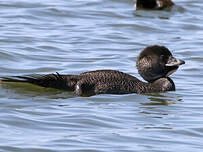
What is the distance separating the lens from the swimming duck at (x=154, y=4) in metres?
18.9

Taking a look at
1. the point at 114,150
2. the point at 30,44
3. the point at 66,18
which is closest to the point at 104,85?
the point at 114,150

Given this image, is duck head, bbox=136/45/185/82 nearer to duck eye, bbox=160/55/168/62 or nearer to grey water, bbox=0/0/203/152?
duck eye, bbox=160/55/168/62

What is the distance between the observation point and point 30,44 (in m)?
14.4

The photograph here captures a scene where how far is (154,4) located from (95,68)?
6805 mm

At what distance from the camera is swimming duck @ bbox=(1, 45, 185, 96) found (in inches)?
402

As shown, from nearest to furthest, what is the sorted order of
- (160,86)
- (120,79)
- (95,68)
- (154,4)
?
(120,79) < (160,86) < (95,68) < (154,4)

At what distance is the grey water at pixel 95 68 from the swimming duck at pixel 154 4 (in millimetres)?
234

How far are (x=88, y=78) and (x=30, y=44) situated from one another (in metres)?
4.35

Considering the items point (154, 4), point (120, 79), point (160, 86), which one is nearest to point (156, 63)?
point (160, 86)

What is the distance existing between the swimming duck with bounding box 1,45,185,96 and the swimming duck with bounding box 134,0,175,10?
26.2ft

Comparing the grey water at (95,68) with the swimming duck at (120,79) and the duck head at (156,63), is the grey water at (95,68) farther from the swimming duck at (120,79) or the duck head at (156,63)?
the duck head at (156,63)

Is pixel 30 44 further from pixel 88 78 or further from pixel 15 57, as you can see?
pixel 88 78

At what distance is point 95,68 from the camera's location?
12.6m

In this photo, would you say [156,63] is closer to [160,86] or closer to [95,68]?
[160,86]
